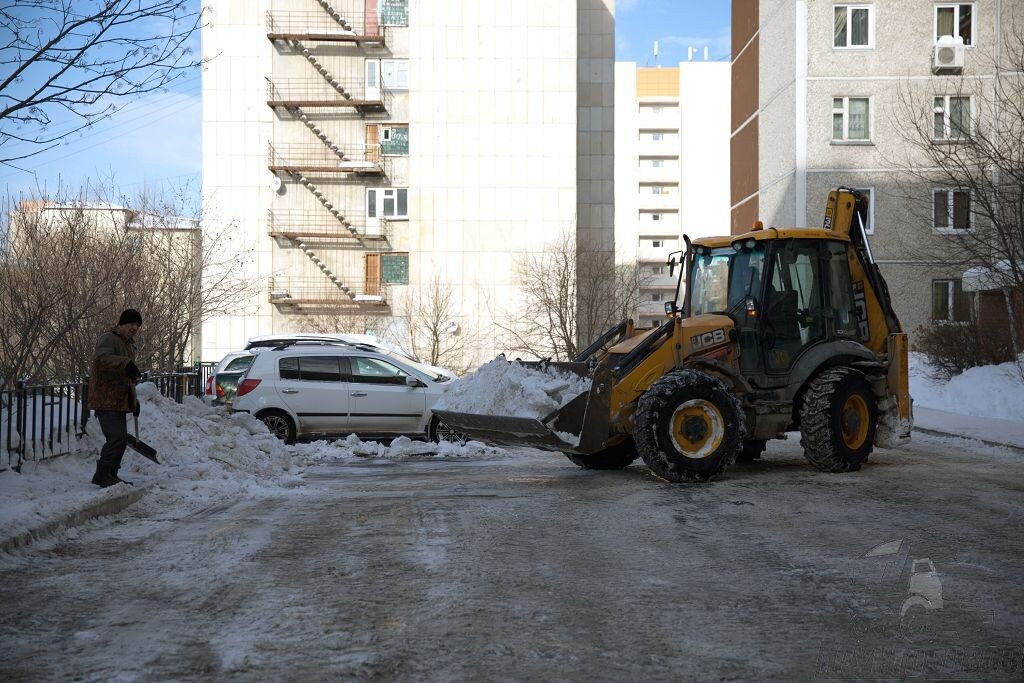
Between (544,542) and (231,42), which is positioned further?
(231,42)

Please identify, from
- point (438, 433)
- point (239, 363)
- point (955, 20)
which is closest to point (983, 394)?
point (438, 433)

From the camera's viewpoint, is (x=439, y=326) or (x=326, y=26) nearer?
(x=439, y=326)

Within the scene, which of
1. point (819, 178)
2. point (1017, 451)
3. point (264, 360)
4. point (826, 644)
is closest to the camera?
point (826, 644)

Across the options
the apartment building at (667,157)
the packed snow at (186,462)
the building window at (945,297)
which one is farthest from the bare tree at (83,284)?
the apartment building at (667,157)

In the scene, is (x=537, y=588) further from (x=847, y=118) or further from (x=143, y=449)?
(x=847, y=118)

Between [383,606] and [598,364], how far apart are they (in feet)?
20.3

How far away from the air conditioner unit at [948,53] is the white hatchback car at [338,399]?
91.7 feet

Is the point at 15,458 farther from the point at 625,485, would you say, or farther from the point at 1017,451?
the point at 1017,451

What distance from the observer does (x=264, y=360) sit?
18.2m

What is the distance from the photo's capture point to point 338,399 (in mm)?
17938

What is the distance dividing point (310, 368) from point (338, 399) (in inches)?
29.0

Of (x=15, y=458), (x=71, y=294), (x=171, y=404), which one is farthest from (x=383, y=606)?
(x=71, y=294)

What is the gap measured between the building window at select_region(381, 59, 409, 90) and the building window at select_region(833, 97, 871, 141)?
2059 cm

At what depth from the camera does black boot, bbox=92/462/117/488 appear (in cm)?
1103
